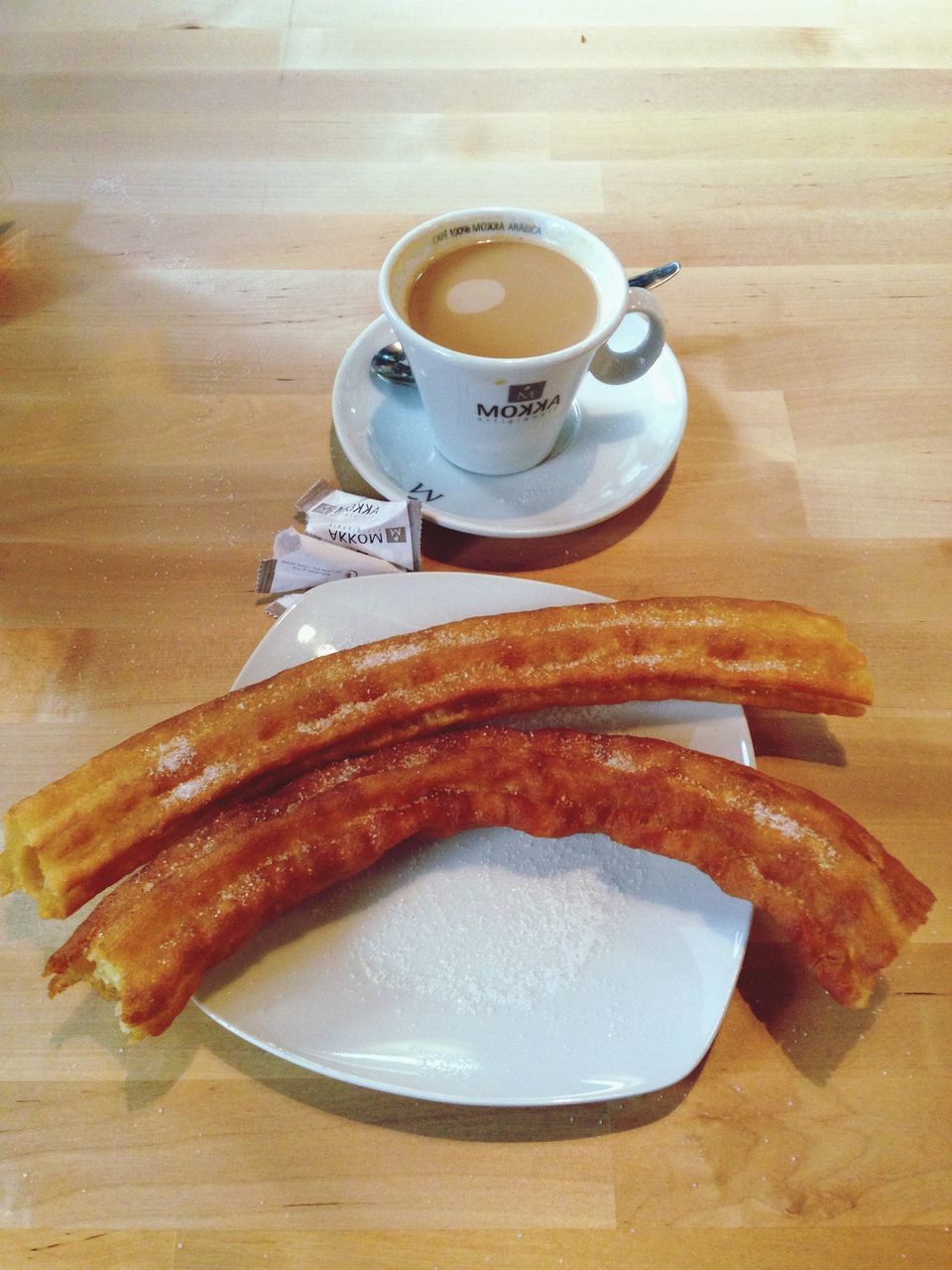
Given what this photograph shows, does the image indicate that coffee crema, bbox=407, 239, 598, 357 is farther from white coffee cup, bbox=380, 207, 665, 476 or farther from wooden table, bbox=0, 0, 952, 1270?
wooden table, bbox=0, 0, 952, 1270

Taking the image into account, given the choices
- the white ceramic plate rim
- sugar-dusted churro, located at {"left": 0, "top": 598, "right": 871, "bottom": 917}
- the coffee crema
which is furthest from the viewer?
the coffee crema

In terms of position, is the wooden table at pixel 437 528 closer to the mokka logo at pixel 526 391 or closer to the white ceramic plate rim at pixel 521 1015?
the white ceramic plate rim at pixel 521 1015

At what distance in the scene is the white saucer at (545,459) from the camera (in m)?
0.90

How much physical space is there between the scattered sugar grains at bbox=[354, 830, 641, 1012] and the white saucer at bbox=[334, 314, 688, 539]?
34 centimetres

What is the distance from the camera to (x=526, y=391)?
2.64ft

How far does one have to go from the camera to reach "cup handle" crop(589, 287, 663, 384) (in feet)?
2.90

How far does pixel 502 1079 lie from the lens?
61 centimetres

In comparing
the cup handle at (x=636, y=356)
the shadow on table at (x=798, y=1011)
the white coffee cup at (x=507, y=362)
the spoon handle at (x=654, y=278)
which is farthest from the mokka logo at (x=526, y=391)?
the shadow on table at (x=798, y=1011)

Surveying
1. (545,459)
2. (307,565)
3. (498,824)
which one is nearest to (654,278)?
(545,459)

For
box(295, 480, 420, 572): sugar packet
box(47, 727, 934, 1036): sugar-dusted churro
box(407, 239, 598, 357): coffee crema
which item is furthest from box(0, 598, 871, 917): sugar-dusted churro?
box(407, 239, 598, 357): coffee crema

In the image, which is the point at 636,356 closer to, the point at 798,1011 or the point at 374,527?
the point at 374,527

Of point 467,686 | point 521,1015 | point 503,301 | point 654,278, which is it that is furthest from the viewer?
point 654,278

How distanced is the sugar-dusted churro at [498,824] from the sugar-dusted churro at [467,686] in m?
0.03

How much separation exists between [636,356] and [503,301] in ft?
0.52
